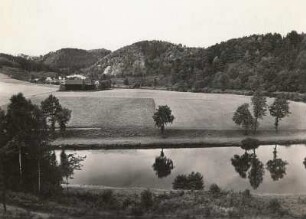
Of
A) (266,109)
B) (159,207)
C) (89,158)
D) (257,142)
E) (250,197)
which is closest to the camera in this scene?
(159,207)

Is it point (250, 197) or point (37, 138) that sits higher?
point (37, 138)

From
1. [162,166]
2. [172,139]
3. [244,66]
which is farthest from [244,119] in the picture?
[244,66]

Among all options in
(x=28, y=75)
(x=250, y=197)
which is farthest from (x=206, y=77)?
(x=250, y=197)

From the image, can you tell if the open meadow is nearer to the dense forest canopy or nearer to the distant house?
the distant house

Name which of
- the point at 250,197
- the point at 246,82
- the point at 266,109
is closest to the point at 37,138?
the point at 250,197

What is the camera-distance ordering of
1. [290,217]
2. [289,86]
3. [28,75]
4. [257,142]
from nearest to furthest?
[290,217]
[257,142]
[289,86]
[28,75]

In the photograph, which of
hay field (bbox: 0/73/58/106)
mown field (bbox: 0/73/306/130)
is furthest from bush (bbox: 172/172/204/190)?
hay field (bbox: 0/73/58/106)

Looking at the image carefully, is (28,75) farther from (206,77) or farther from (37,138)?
(37,138)

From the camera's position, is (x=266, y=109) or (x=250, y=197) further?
(x=266, y=109)
